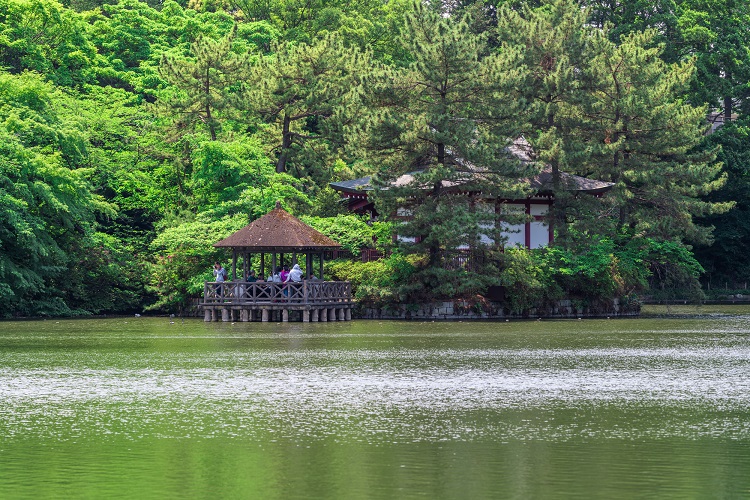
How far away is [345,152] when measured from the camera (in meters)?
49.8

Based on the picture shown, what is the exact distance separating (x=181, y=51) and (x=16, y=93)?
13.3 metres

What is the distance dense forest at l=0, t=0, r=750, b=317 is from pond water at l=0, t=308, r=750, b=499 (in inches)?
538

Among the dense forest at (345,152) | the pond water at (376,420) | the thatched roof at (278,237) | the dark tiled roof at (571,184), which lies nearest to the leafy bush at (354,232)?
the dense forest at (345,152)

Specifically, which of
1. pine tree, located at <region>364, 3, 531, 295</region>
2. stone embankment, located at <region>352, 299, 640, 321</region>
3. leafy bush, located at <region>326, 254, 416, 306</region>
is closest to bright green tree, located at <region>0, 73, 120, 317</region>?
leafy bush, located at <region>326, 254, 416, 306</region>

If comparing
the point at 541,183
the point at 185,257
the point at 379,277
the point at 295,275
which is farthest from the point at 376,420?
the point at 541,183

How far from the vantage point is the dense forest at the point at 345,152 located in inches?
1661

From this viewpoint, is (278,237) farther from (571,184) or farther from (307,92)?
(571,184)

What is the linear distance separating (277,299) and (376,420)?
79.6 feet

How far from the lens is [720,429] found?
1462 cm

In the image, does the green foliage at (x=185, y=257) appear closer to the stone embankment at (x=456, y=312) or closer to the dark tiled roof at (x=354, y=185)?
the dark tiled roof at (x=354, y=185)

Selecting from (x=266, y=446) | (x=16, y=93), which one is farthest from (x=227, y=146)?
(x=266, y=446)

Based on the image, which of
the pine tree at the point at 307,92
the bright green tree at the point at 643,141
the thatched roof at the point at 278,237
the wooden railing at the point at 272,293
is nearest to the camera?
the thatched roof at the point at 278,237

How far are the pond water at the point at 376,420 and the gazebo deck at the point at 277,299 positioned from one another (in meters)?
10.6

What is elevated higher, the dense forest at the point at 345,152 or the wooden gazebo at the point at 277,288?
the dense forest at the point at 345,152
